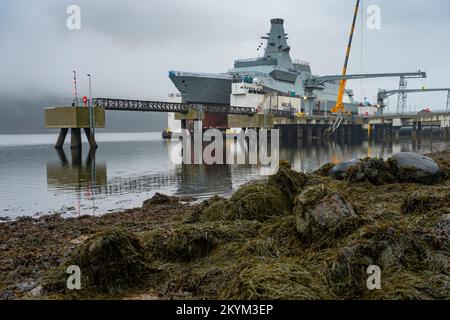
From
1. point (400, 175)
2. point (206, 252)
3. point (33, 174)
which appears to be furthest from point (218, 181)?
point (206, 252)

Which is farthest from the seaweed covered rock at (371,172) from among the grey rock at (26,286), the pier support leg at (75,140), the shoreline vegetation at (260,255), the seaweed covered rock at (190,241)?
the pier support leg at (75,140)

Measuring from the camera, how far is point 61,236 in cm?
1032

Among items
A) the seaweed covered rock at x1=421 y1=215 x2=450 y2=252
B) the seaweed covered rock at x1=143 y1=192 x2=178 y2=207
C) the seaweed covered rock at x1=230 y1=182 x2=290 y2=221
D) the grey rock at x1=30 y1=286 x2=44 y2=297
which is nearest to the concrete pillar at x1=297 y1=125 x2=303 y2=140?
the seaweed covered rock at x1=143 y1=192 x2=178 y2=207

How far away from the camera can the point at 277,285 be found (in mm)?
4672

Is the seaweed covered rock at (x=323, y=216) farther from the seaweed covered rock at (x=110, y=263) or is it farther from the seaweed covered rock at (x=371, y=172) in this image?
the seaweed covered rock at (x=371, y=172)

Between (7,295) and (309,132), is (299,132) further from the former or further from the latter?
(7,295)

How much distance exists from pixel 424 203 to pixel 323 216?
3836mm

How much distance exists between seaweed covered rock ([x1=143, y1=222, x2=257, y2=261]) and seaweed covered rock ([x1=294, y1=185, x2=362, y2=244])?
4.68ft

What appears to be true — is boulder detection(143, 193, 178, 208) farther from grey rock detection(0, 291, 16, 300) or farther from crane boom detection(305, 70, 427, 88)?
crane boom detection(305, 70, 427, 88)

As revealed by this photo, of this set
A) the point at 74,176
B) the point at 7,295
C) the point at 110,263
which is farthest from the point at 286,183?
the point at 74,176

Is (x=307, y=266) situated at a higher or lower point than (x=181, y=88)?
lower
